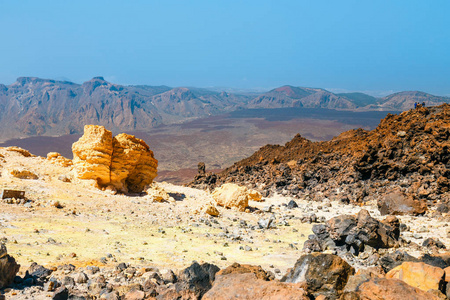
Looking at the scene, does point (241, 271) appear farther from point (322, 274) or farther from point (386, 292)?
point (386, 292)

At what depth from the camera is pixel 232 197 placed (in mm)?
12633

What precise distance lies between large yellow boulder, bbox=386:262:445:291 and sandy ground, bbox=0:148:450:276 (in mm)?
2418

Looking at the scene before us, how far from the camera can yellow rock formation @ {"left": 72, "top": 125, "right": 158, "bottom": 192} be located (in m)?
11.8

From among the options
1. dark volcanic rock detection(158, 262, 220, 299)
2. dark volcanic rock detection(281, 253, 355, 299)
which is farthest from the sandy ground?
dark volcanic rock detection(281, 253, 355, 299)

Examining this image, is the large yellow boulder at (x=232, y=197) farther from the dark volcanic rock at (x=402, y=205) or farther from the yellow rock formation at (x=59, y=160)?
the yellow rock formation at (x=59, y=160)

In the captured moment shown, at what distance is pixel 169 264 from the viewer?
6367 mm

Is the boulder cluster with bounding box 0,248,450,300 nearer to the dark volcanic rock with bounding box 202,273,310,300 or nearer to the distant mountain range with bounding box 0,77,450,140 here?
the dark volcanic rock with bounding box 202,273,310,300

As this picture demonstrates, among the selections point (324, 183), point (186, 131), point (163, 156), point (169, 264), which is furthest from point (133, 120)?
point (169, 264)

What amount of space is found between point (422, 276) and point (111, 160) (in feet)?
33.9

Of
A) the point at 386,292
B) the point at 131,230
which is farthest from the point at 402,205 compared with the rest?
the point at 386,292

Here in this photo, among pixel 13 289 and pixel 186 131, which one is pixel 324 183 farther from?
pixel 186 131

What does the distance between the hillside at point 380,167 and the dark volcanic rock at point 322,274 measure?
932 cm

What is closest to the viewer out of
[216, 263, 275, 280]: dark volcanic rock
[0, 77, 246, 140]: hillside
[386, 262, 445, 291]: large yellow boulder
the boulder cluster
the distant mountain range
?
the boulder cluster

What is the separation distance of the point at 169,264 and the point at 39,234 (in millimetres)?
2655
